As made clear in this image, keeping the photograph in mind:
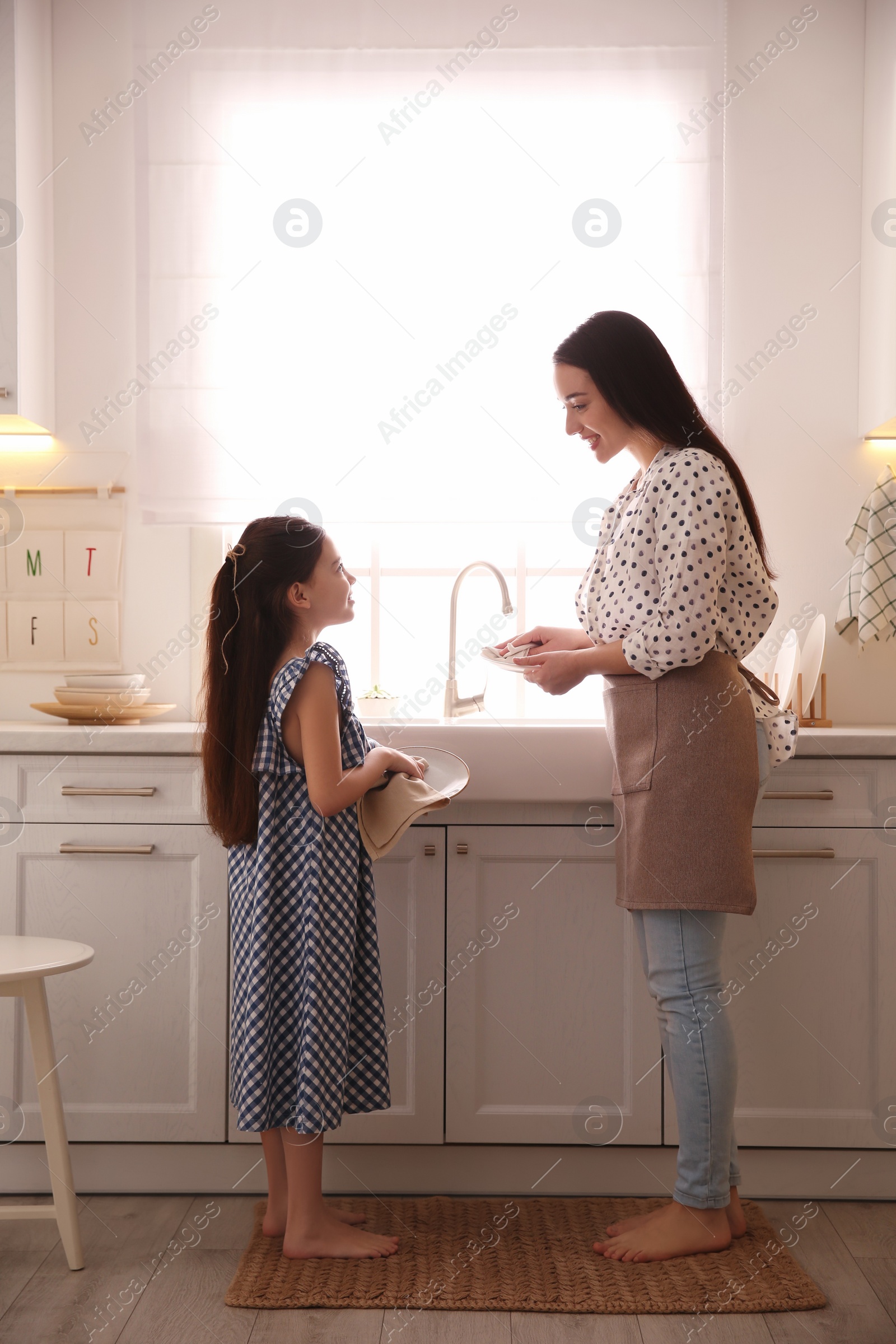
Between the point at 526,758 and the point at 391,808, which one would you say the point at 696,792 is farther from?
the point at 391,808

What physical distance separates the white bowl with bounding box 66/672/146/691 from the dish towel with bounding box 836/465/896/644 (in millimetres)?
1593

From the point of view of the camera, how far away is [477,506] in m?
2.27

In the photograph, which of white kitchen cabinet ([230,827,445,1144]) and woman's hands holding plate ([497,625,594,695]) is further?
white kitchen cabinet ([230,827,445,1144])

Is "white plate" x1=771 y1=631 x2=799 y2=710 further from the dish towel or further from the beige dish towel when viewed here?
the beige dish towel

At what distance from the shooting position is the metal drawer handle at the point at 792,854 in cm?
181

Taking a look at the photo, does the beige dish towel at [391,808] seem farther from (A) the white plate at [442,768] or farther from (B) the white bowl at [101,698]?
(B) the white bowl at [101,698]

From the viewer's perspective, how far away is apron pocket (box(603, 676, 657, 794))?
1524 mm

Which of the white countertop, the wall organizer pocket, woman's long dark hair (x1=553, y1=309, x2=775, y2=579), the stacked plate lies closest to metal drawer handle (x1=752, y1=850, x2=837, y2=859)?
the white countertop

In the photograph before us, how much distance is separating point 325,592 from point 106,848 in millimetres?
672

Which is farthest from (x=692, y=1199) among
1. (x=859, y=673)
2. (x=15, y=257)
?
(x=15, y=257)

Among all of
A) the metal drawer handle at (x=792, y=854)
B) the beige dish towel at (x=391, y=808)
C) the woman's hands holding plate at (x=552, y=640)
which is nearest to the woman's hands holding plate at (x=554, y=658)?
the woman's hands holding plate at (x=552, y=640)

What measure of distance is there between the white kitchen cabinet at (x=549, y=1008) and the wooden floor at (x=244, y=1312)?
1.19 feet

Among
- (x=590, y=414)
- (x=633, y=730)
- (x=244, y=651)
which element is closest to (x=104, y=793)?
(x=244, y=651)

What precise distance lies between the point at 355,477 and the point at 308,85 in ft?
2.92
